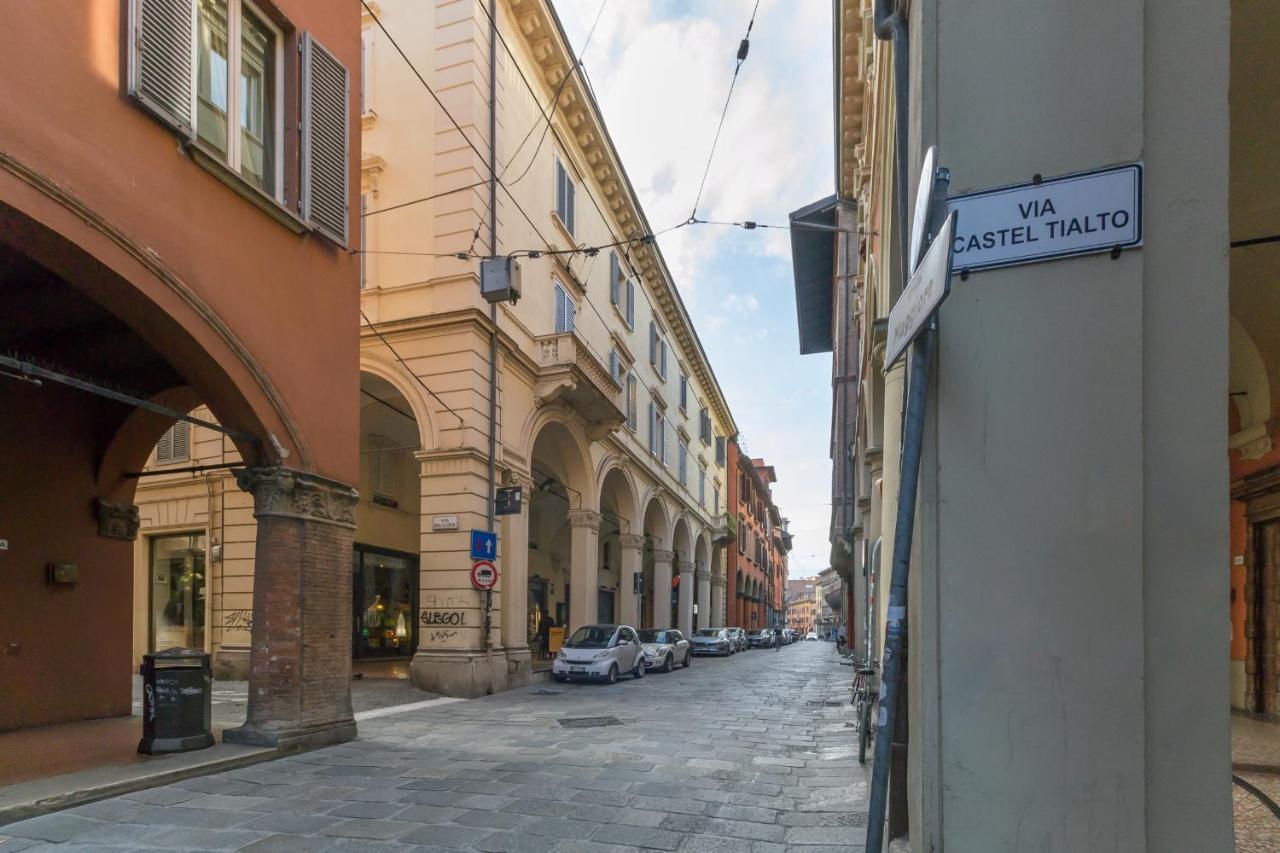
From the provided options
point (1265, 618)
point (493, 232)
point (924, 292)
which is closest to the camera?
point (924, 292)

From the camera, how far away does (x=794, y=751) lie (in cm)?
921

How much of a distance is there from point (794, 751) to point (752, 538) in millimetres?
57976

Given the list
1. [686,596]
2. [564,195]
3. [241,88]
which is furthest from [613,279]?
[686,596]

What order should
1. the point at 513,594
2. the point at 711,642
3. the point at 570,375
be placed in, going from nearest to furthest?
the point at 513,594, the point at 570,375, the point at 711,642

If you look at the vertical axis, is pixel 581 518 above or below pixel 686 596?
above

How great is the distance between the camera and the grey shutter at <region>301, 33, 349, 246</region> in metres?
9.59

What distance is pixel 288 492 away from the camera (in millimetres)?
8891

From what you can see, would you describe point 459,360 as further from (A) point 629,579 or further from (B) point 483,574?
(A) point 629,579

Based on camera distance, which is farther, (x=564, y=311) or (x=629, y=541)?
(x=629, y=541)

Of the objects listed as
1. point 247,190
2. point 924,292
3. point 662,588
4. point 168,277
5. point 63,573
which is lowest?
point 662,588

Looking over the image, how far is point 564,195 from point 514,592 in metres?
10.4

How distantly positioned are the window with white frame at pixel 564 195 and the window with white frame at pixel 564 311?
1.64m

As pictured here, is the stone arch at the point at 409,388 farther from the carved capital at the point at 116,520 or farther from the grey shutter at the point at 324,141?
the grey shutter at the point at 324,141

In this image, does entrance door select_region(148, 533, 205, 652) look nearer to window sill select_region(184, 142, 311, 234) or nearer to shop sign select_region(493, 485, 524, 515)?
shop sign select_region(493, 485, 524, 515)
